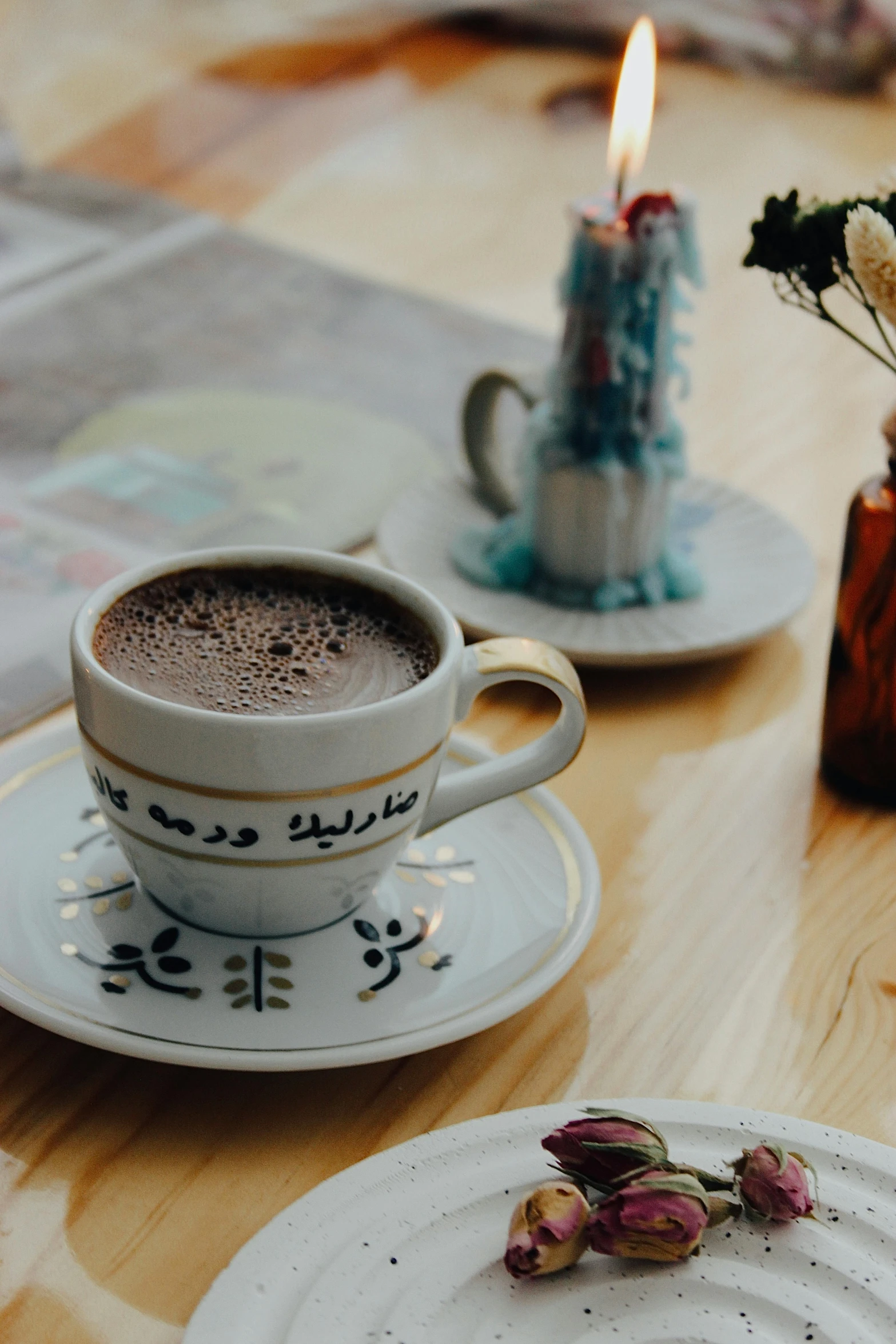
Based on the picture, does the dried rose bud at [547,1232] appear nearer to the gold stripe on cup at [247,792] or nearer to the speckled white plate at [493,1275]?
the speckled white plate at [493,1275]

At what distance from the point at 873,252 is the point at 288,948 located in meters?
0.35

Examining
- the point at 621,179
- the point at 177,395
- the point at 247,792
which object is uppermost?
the point at 621,179

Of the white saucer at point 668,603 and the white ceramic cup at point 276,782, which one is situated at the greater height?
the white ceramic cup at point 276,782

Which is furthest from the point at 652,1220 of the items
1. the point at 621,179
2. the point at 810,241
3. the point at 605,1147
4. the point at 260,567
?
the point at 621,179

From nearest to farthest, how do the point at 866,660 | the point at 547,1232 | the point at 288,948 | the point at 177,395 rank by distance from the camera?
the point at 547,1232 < the point at 288,948 < the point at 866,660 < the point at 177,395

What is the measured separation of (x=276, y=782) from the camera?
471mm

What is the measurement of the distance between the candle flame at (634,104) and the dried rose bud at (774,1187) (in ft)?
1.67

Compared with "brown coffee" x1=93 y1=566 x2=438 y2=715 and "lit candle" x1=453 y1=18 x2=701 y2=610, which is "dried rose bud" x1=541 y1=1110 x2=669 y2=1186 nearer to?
"brown coffee" x1=93 y1=566 x2=438 y2=715

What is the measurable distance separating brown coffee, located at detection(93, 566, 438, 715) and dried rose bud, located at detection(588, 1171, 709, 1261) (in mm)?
193

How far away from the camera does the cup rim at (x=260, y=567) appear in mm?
465

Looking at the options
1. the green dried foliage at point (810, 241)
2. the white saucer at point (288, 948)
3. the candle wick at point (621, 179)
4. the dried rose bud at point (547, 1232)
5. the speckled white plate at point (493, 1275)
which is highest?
the green dried foliage at point (810, 241)

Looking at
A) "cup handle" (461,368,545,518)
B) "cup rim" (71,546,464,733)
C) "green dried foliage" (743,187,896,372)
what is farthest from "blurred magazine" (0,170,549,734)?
"green dried foliage" (743,187,896,372)

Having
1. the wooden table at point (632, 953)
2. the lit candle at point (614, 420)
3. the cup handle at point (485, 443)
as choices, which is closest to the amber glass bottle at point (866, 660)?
the wooden table at point (632, 953)

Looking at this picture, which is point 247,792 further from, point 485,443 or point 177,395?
point 177,395
